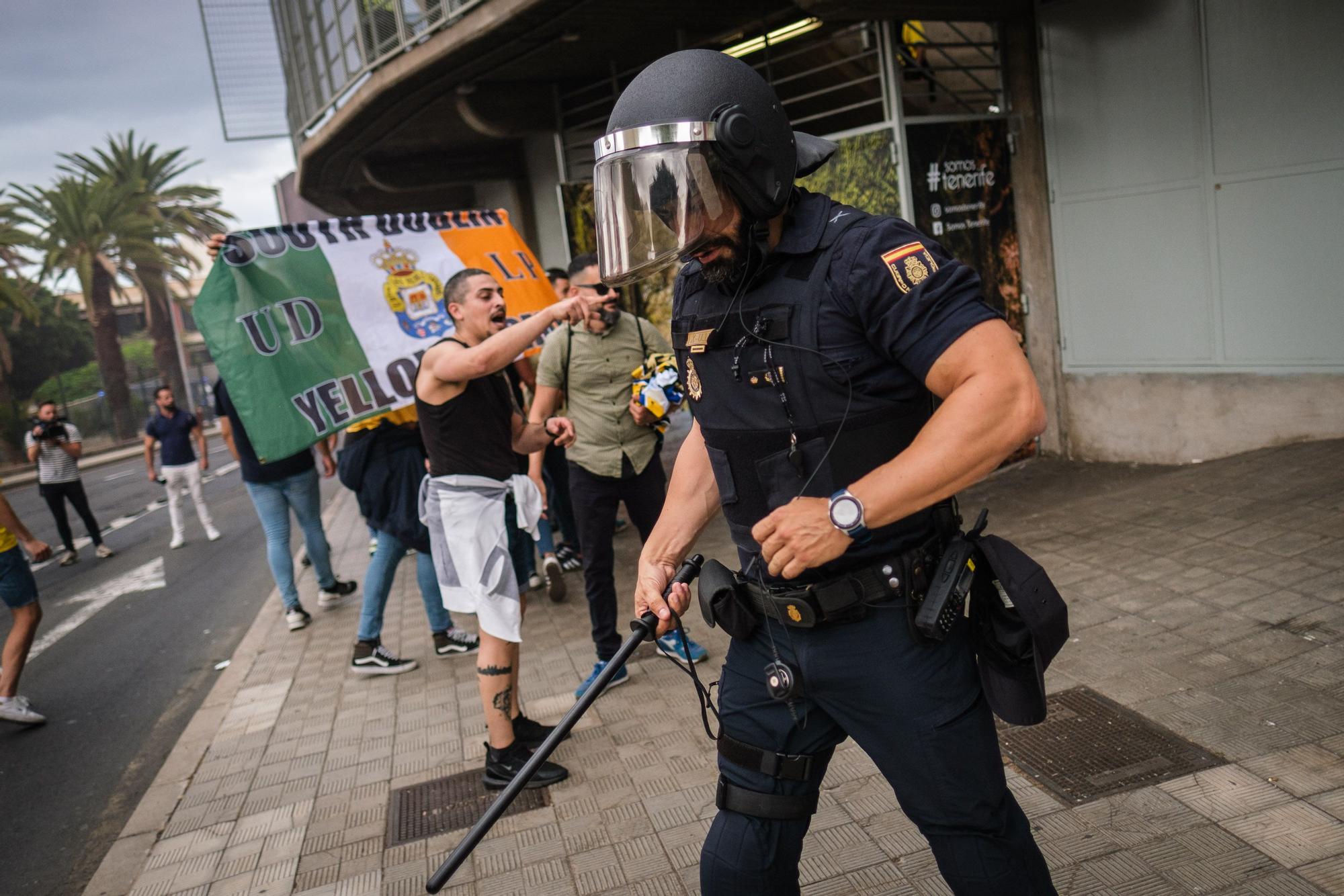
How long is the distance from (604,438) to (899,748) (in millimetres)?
3174

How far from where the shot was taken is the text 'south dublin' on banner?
5.65 metres

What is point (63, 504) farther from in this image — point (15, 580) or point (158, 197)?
point (158, 197)

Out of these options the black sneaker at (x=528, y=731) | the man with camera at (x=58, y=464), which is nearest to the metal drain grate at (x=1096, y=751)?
the black sneaker at (x=528, y=731)

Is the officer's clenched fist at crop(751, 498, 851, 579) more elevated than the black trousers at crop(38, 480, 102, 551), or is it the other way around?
the officer's clenched fist at crop(751, 498, 851, 579)

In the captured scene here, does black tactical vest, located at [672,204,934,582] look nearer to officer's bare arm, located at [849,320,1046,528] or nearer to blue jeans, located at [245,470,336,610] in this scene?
officer's bare arm, located at [849,320,1046,528]

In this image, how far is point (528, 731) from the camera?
421 cm

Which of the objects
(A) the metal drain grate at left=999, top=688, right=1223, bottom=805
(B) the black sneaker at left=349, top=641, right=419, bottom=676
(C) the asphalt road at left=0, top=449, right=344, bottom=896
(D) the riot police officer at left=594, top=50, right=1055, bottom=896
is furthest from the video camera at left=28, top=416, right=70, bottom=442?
(D) the riot police officer at left=594, top=50, right=1055, bottom=896

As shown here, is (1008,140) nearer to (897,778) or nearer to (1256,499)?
(1256,499)

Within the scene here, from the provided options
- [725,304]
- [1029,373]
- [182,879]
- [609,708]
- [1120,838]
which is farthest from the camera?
[609,708]

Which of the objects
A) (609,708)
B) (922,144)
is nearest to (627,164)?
(609,708)

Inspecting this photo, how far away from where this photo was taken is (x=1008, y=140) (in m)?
8.09

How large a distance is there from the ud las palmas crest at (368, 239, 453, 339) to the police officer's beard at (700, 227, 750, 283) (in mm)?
4613

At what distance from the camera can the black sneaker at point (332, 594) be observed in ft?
24.5

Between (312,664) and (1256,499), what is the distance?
18.7 ft
